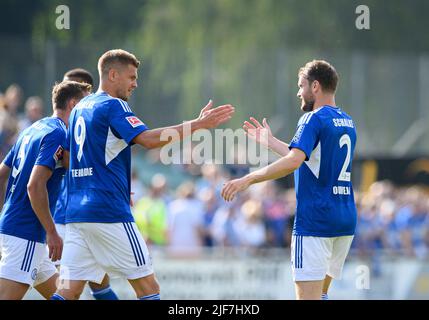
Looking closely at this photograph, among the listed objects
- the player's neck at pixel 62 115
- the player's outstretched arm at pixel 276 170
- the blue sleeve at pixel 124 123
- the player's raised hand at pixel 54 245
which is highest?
the player's neck at pixel 62 115

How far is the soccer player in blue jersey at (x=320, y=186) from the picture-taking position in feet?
27.6

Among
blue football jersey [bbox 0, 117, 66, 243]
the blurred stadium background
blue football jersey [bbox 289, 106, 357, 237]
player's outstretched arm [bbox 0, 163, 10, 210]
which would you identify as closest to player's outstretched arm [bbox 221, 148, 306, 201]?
blue football jersey [bbox 289, 106, 357, 237]

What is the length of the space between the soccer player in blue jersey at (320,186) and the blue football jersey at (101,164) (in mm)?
1179

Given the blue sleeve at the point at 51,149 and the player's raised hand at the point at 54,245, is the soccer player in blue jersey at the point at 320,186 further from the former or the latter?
the player's raised hand at the point at 54,245

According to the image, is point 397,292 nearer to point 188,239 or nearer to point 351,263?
point 351,263

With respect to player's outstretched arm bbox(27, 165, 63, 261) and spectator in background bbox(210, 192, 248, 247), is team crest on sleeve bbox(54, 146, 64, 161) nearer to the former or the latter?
player's outstretched arm bbox(27, 165, 63, 261)

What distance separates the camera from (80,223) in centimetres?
830

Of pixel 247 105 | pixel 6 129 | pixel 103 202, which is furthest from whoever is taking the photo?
pixel 247 105

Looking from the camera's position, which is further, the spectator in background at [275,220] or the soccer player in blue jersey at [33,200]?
the spectator in background at [275,220]

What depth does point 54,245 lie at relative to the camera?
28.4 ft

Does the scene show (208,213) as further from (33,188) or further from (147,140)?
(147,140)

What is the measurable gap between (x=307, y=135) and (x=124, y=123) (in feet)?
5.02

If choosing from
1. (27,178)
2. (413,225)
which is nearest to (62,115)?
(27,178)

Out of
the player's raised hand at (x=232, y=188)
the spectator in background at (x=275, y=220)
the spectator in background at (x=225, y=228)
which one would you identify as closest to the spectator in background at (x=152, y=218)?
the spectator in background at (x=225, y=228)
